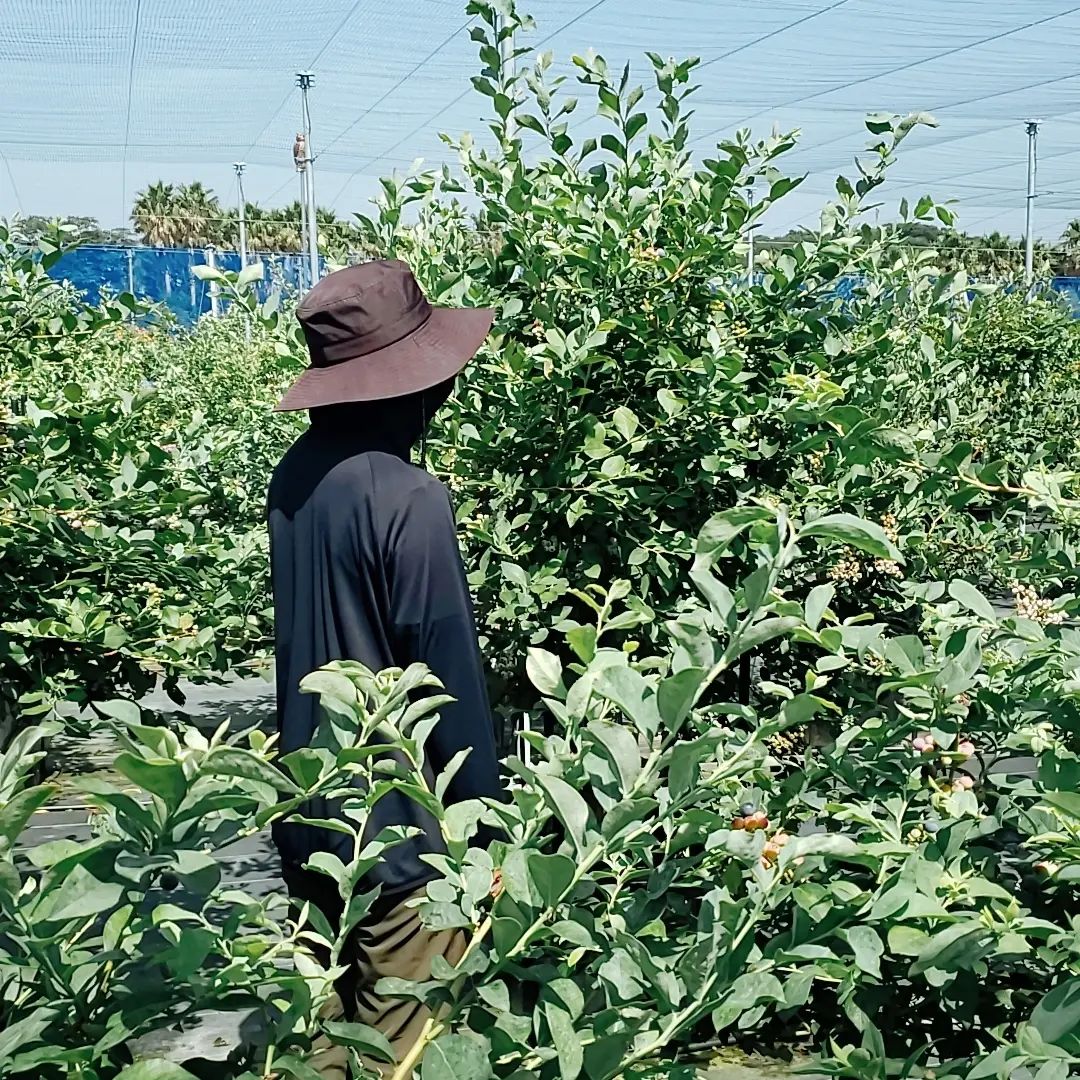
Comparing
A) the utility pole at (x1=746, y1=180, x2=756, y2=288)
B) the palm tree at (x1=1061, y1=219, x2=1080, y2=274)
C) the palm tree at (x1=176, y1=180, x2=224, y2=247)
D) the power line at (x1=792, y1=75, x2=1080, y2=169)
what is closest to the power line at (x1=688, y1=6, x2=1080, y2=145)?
the power line at (x1=792, y1=75, x2=1080, y2=169)

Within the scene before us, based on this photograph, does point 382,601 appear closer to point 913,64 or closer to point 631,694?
point 631,694

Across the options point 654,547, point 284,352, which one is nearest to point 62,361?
point 284,352

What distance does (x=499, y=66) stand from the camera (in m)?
2.91

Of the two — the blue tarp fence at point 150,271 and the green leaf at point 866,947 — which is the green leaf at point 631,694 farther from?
the blue tarp fence at point 150,271

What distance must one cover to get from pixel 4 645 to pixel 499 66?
74.1 inches

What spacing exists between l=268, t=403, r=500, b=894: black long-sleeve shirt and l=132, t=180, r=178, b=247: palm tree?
6009cm

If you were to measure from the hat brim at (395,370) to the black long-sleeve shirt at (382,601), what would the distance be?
0.08m

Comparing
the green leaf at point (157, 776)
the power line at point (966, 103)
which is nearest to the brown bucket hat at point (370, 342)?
the green leaf at point (157, 776)

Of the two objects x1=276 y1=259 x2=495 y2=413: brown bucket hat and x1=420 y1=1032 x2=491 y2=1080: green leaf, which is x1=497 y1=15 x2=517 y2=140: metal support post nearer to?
x1=276 y1=259 x2=495 y2=413: brown bucket hat

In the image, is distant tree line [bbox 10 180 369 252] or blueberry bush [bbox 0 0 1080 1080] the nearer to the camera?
blueberry bush [bbox 0 0 1080 1080]

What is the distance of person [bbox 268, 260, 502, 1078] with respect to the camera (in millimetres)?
2096

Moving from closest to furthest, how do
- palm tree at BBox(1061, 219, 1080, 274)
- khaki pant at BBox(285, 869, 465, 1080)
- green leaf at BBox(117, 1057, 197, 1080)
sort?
green leaf at BBox(117, 1057, 197, 1080) → khaki pant at BBox(285, 869, 465, 1080) → palm tree at BBox(1061, 219, 1080, 274)

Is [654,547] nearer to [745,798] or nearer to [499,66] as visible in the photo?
[499,66]

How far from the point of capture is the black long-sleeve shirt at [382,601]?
2.11 m
